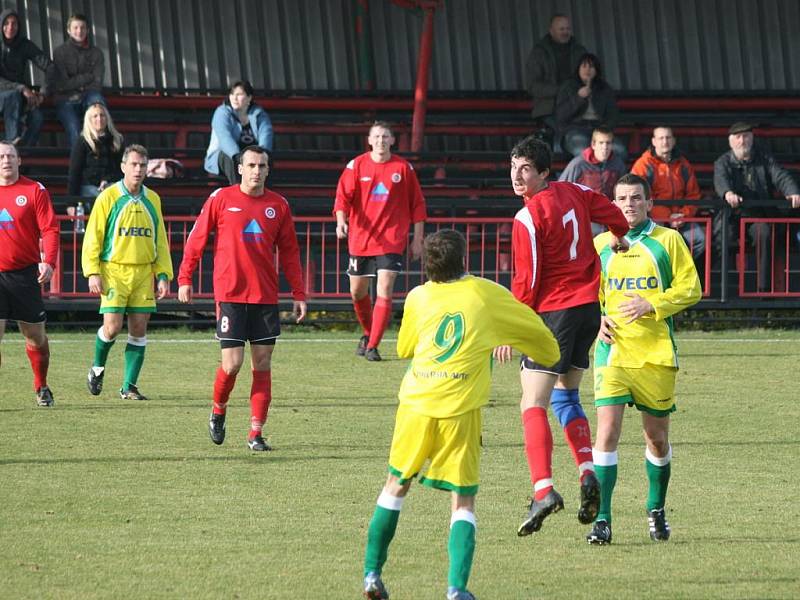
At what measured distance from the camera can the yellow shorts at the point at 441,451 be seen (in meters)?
5.77

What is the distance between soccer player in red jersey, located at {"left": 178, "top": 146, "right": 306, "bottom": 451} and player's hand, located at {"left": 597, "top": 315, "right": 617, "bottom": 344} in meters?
2.80

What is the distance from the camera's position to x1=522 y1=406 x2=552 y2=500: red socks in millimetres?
6462

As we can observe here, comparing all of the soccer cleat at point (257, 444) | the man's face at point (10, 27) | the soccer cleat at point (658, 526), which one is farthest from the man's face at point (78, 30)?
the soccer cleat at point (658, 526)

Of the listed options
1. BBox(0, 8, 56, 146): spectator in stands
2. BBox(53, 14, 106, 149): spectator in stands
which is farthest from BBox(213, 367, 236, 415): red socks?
BBox(0, 8, 56, 146): spectator in stands

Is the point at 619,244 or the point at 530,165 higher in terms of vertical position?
the point at 530,165

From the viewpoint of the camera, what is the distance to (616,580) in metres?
6.27

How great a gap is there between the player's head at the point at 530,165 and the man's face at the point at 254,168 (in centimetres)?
249

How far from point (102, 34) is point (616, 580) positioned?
51.4 ft

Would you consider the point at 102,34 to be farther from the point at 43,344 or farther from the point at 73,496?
the point at 73,496

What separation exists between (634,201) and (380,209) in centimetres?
606

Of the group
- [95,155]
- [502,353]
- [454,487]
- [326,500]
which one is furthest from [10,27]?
[454,487]

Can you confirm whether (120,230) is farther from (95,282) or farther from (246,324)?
(246,324)

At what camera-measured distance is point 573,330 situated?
7340 millimetres

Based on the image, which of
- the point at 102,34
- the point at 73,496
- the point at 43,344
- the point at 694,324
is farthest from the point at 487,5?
the point at 73,496
